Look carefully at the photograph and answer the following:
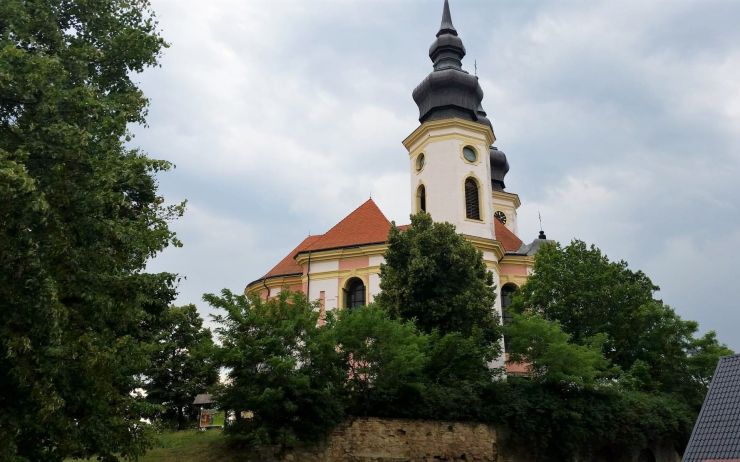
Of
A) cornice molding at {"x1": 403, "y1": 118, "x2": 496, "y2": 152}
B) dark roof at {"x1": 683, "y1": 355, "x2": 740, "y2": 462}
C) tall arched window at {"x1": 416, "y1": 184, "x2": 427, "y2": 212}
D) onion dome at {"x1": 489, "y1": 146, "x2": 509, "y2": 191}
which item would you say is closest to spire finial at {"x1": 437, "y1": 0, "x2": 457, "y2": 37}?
cornice molding at {"x1": 403, "y1": 118, "x2": 496, "y2": 152}

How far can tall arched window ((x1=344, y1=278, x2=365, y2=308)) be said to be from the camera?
3503 centimetres

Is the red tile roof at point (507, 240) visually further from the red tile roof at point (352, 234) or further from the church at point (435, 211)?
the church at point (435, 211)

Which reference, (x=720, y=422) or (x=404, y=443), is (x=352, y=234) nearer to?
(x=404, y=443)

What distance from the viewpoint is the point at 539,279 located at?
31859 mm

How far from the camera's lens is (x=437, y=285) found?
2586 cm

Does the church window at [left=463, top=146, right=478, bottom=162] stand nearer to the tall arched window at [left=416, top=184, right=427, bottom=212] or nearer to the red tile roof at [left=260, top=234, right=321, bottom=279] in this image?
the tall arched window at [left=416, top=184, right=427, bottom=212]

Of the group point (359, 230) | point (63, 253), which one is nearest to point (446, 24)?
point (359, 230)

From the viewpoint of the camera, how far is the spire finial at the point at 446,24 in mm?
40875

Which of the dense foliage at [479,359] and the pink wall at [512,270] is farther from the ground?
the pink wall at [512,270]

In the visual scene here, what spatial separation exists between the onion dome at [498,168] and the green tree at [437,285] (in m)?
29.9

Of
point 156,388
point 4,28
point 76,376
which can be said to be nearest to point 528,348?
point 156,388

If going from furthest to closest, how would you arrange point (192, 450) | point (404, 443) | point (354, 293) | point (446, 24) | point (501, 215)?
point (501, 215), point (446, 24), point (354, 293), point (404, 443), point (192, 450)

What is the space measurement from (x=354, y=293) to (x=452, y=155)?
9151 mm

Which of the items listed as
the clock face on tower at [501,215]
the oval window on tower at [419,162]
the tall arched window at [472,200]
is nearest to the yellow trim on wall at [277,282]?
the oval window on tower at [419,162]
